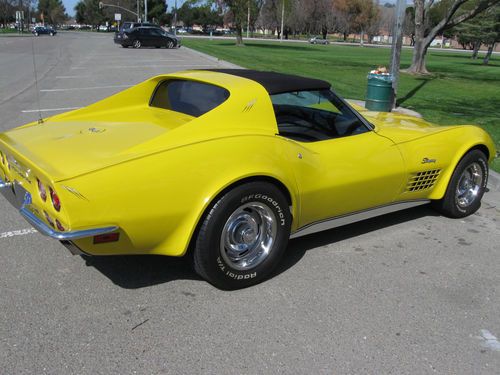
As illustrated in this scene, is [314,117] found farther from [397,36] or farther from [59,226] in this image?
[397,36]

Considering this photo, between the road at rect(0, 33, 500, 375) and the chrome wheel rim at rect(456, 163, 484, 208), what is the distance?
0.46 metres

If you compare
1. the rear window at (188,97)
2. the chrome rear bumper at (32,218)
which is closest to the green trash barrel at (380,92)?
the rear window at (188,97)

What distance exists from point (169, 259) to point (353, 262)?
1.38m

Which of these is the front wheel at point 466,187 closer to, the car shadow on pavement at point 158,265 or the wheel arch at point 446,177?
the wheel arch at point 446,177

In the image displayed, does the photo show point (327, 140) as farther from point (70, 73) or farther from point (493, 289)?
point (70, 73)

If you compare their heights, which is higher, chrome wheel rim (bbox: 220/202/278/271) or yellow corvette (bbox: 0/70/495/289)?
yellow corvette (bbox: 0/70/495/289)

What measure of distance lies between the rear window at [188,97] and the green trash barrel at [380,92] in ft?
21.2

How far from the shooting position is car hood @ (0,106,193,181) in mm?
2840

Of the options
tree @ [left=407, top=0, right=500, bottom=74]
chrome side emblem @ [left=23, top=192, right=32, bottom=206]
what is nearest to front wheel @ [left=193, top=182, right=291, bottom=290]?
chrome side emblem @ [left=23, top=192, right=32, bottom=206]

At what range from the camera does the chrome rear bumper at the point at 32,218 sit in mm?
2670

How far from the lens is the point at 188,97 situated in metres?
3.92

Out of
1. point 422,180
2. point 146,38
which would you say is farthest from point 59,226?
point 146,38

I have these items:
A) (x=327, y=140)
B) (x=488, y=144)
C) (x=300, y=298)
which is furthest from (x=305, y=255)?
(x=488, y=144)

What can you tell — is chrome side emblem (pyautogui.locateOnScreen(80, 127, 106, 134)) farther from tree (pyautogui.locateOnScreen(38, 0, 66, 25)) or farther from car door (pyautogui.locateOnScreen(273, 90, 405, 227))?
tree (pyautogui.locateOnScreen(38, 0, 66, 25))
